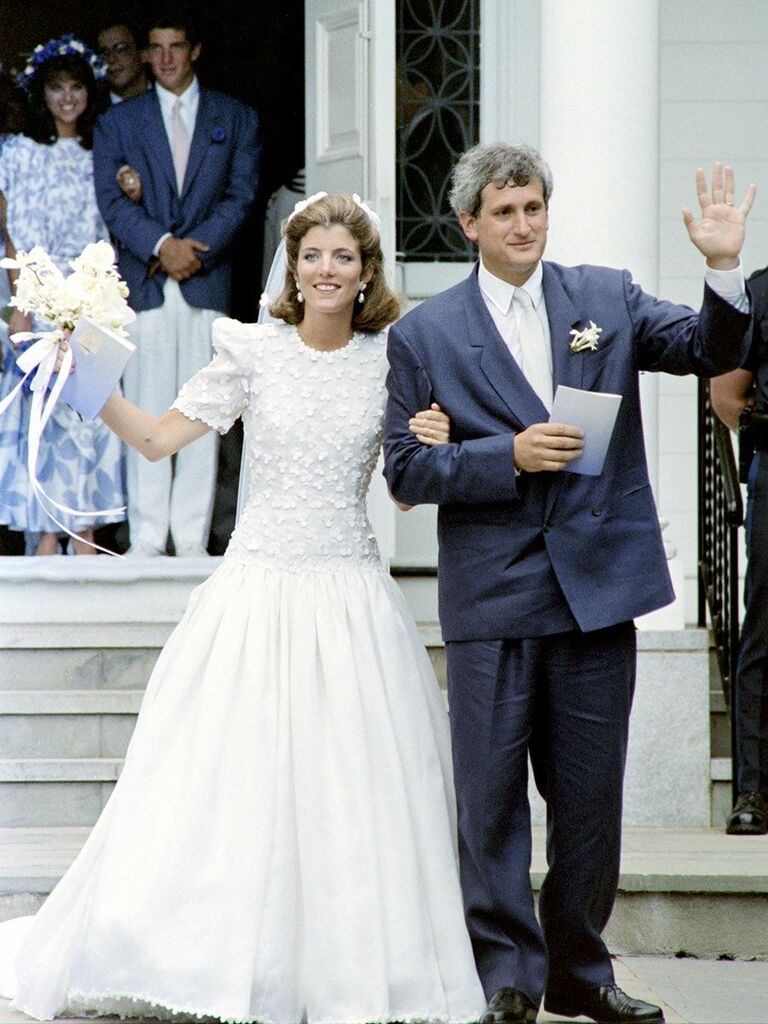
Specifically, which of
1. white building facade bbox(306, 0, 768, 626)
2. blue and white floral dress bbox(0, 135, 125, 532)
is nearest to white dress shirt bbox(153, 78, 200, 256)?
blue and white floral dress bbox(0, 135, 125, 532)

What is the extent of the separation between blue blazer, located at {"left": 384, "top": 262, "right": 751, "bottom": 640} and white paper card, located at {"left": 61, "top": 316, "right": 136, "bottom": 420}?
637mm

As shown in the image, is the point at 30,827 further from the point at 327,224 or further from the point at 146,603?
the point at 327,224

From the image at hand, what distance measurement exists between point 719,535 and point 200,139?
295 cm

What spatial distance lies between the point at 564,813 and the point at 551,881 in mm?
166

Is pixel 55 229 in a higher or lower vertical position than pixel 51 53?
lower

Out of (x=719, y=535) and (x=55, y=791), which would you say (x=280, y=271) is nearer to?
(x=55, y=791)

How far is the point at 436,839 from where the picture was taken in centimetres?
402

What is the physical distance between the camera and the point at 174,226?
760cm

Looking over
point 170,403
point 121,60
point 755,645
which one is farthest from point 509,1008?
point 121,60

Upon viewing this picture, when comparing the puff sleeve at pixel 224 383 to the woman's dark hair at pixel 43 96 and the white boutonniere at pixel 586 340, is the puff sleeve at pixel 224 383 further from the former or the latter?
the woman's dark hair at pixel 43 96

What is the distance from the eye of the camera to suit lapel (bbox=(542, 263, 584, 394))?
3.85 meters

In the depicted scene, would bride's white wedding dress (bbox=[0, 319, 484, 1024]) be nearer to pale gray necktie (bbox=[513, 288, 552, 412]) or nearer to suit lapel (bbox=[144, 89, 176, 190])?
pale gray necktie (bbox=[513, 288, 552, 412])

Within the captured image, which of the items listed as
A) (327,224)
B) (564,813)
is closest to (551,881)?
(564,813)

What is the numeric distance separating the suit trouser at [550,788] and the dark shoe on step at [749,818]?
164cm
